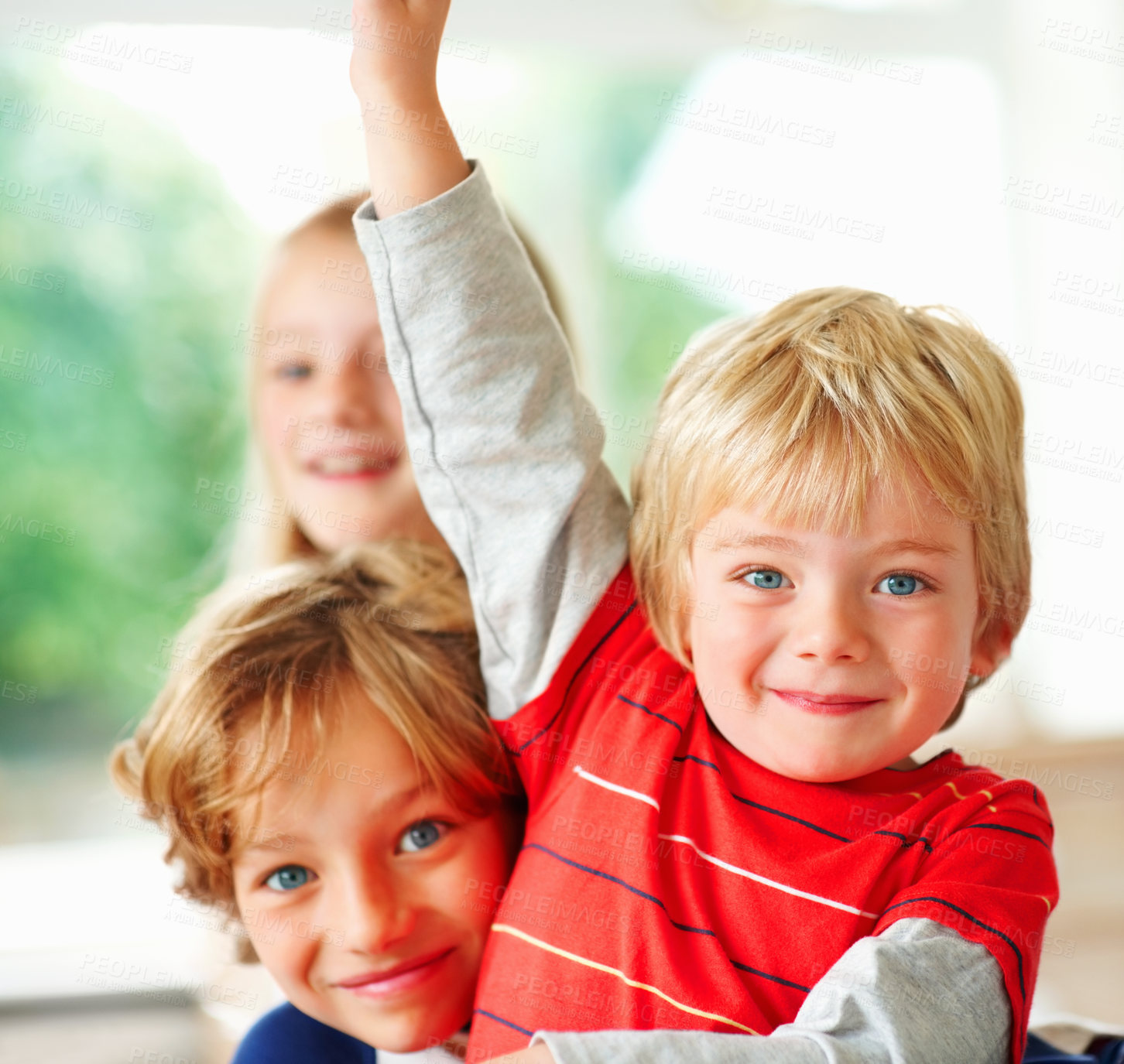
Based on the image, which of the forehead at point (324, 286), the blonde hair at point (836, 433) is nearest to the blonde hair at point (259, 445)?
the forehead at point (324, 286)

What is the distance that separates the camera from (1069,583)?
96.7 inches

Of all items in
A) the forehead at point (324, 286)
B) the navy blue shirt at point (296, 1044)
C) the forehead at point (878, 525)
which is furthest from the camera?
the forehead at point (324, 286)

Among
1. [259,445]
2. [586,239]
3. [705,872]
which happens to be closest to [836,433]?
[705,872]

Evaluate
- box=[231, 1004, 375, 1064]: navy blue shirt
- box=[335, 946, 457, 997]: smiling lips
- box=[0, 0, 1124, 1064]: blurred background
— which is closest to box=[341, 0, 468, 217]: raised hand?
box=[335, 946, 457, 997]: smiling lips

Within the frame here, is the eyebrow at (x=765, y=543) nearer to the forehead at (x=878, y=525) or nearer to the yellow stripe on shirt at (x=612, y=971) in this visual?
the forehead at (x=878, y=525)

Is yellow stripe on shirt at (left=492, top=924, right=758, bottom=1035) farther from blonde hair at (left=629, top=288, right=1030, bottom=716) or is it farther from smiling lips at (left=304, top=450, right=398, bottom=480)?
smiling lips at (left=304, top=450, right=398, bottom=480)

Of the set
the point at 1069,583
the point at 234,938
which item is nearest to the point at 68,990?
the point at 234,938

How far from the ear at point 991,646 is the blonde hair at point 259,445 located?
626mm

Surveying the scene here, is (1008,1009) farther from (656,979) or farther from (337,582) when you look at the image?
(337,582)

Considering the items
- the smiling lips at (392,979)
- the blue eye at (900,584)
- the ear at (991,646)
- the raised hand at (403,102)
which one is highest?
the raised hand at (403,102)

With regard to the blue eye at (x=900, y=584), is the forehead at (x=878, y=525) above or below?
above

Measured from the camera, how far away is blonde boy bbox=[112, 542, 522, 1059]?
0.90 metres

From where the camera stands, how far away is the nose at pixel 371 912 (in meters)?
0.88

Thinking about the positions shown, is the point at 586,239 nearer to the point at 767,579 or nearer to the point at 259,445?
the point at 259,445
